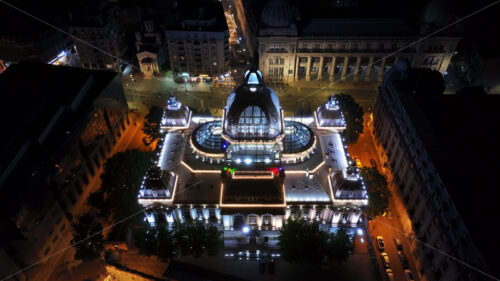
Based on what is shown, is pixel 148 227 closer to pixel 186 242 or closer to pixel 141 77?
pixel 186 242

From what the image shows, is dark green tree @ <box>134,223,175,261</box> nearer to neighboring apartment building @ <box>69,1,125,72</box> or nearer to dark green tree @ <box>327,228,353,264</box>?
dark green tree @ <box>327,228,353,264</box>

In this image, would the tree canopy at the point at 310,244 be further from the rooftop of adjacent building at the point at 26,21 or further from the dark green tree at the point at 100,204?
the rooftop of adjacent building at the point at 26,21

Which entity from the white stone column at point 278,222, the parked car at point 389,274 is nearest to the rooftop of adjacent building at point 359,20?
the white stone column at point 278,222

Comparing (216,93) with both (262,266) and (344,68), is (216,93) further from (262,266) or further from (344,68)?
(262,266)

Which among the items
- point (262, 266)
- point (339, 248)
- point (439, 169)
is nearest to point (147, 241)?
point (262, 266)

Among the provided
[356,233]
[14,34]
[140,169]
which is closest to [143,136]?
[140,169]
